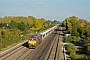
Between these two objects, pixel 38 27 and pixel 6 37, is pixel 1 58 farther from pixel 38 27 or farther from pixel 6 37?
pixel 38 27

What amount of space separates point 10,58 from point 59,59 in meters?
6.35

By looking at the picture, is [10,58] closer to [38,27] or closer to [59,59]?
[59,59]

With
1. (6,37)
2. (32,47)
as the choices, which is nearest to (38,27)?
(6,37)

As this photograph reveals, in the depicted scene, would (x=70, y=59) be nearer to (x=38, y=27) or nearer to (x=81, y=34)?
(x=81, y=34)

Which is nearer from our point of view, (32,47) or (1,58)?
(1,58)

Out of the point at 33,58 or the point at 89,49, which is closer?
the point at 33,58

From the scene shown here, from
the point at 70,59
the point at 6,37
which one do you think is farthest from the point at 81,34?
the point at 70,59

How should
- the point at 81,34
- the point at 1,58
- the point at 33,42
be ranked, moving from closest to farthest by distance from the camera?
1. the point at 1,58
2. the point at 33,42
3. the point at 81,34

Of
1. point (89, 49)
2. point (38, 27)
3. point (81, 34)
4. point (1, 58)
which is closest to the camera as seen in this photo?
point (1, 58)

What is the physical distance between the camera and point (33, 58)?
2853 cm

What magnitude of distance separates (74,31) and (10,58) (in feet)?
157

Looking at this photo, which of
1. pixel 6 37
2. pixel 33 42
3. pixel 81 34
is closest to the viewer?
pixel 33 42

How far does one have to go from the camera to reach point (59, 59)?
2852cm

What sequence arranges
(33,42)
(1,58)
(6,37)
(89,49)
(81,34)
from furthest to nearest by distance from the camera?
1. (81,34)
2. (6,37)
3. (33,42)
4. (89,49)
5. (1,58)
